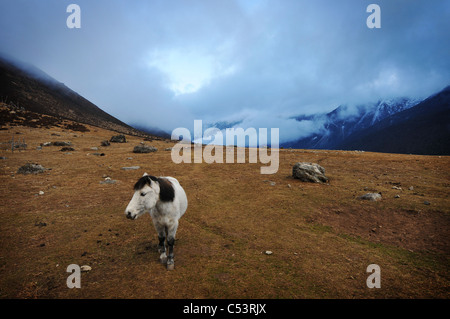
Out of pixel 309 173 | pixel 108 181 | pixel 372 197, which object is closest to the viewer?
pixel 372 197

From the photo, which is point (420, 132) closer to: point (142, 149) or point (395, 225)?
point (395, 225)

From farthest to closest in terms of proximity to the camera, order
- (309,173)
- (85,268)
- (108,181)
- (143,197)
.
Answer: (309,173), (108,181), (85,268), (143,197)

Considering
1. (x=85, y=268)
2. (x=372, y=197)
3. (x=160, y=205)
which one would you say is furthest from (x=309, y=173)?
(x=85, y=268)

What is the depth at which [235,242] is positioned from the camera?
8.17 meters

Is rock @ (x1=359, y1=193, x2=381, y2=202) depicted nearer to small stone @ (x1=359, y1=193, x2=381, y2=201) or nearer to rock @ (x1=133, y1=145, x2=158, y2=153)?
small stone @ (x1=359, y1=193, x2=381, y2=201)

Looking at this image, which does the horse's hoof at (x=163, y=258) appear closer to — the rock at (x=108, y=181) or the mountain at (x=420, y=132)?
the rock at (x=108, y=181)

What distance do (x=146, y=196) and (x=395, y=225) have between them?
1143 centimetres

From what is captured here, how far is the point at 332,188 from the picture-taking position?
589 inches

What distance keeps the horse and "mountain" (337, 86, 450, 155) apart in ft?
563

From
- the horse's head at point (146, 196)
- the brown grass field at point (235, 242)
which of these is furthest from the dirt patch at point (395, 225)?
the horse's head at point (146, 196)

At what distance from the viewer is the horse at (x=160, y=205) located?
17.9 feet

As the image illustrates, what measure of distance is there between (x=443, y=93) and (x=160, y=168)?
946 ft
